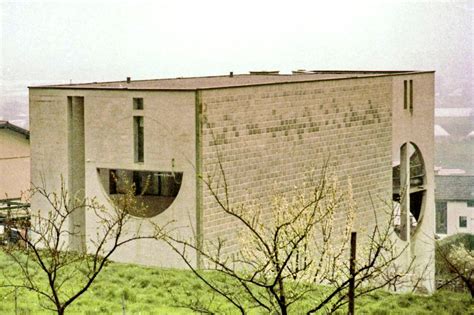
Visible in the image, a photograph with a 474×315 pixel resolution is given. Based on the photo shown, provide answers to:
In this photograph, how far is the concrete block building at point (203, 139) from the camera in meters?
20.6

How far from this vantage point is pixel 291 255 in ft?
37.5

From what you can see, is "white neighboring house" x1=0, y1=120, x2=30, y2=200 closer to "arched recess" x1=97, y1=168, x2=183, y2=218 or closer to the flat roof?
the flat roof

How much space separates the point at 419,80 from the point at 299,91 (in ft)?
20.2

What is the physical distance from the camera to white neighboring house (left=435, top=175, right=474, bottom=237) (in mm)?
37281

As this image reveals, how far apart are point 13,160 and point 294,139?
875 cm

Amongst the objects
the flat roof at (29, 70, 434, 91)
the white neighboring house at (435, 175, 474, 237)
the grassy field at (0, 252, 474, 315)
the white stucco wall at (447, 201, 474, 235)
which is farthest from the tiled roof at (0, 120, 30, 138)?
the white stucco wall at (447, 201, 474, 235)

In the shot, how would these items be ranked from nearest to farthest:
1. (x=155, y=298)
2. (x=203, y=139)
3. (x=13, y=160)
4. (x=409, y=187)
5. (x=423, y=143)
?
1. (x=155, y=298)
2. (x=203, y=139)
3. (x=409, y=187)
4. (x=423, y=143)
5. (x=13, y=160)

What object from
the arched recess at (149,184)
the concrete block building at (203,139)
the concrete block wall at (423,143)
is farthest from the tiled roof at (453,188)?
the arched recess at (149,184)

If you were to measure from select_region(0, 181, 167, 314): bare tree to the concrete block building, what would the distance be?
0.63 m

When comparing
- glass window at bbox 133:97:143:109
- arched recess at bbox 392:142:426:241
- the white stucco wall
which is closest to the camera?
glass window at bbox 133:97:143:109

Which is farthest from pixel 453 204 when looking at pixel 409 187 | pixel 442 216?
pixel 409 187

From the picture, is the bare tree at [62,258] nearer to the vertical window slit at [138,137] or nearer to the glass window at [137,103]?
the vertical window slit at [138,137]

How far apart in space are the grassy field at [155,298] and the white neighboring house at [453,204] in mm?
19756

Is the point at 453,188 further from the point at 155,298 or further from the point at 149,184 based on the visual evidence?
the point at 155,298
